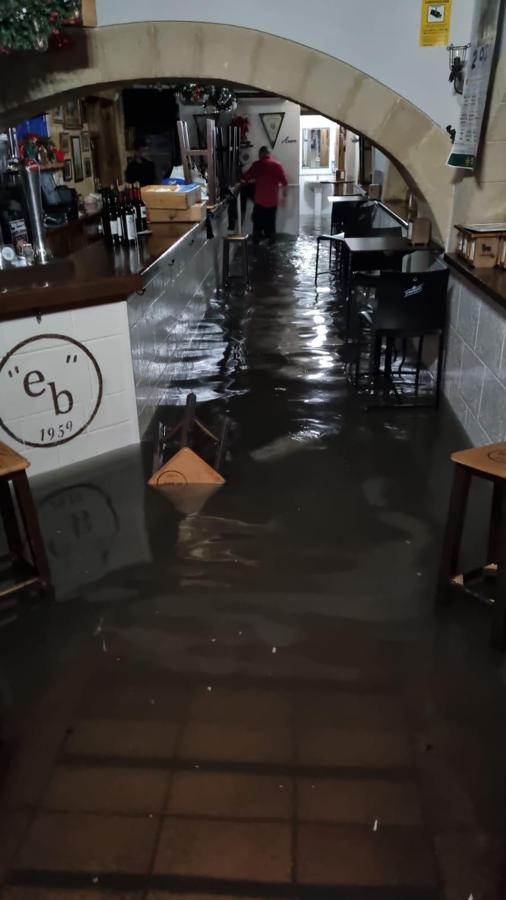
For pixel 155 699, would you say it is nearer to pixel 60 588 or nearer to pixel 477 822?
pixel 60 588

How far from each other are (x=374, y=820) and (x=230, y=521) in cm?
149

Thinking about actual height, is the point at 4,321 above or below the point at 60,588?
above

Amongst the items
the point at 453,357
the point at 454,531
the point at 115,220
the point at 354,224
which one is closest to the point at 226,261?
the point at 354,224

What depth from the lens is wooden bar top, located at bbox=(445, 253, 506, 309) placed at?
308 centimetres

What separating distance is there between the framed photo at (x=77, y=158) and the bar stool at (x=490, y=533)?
7.30 meters

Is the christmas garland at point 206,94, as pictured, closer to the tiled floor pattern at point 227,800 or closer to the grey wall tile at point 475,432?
the grey wall tile at point 475,432

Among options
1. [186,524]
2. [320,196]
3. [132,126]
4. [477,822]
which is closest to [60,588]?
[186,524]

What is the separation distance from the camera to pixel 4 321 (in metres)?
2.98

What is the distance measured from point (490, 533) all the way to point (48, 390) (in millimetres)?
2078

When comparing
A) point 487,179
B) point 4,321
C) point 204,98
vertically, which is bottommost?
point 4,321

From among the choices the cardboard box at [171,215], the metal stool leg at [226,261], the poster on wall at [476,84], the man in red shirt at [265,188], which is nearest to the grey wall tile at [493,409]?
the poster on wall at [476,84]

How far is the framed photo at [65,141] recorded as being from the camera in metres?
7.68

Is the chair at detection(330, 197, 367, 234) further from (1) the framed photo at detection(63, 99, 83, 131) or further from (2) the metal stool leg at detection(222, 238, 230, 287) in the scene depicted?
(1) the framed photo at detection(63, 99, 83, 131)

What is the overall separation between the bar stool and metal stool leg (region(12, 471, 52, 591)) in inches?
55.3
